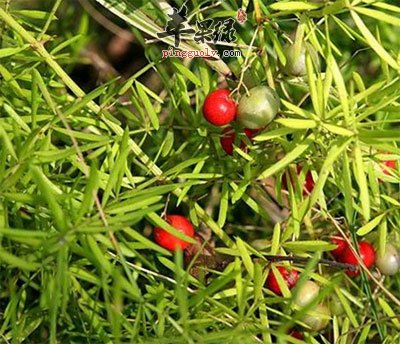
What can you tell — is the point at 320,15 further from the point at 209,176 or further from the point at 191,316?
the point at 191,316

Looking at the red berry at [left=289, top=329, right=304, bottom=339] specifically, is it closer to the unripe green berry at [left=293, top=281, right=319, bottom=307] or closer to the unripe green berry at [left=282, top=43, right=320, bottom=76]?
the unripe green berry at [left=293, top=281, right=319, bottom=307]

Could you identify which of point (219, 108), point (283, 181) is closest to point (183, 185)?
point (219, 108)

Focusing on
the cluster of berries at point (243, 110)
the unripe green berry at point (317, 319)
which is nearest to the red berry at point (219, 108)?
the cluster of berries at point (243, 110)

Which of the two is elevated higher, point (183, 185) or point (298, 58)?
point (298, 58)

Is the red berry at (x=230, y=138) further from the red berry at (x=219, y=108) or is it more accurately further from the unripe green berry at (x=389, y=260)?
the unripe green berry at (x=389, y=260)

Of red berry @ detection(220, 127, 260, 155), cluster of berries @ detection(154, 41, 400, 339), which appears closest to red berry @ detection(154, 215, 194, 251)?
cluster of berries @ detection(154, 41, 400, 339)

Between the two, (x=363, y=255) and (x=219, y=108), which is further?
(x=363, y=255)

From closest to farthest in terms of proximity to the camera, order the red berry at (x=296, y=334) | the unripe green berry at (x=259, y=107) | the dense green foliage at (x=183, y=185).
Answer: the dense green foliage at (x=183, y=185), the unripe green berry at (x=259, y=107), the red berry at (x=296, y=334)

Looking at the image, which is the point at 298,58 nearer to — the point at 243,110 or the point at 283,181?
the point at 243,110
